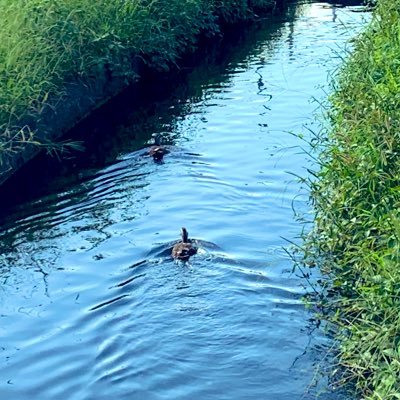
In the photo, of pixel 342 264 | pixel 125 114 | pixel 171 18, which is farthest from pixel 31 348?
pixel 171 18

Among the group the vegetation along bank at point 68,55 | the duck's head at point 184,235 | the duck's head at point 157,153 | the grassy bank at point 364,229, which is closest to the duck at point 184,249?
the duck's head at point 184,235

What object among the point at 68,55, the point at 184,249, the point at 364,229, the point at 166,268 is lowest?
the point at 166,268

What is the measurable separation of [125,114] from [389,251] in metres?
8.86

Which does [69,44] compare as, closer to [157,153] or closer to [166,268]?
[157,153]

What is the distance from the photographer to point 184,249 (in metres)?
8.66

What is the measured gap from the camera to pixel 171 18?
1650 centimetres

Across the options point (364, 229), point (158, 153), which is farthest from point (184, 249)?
point (158, 153)

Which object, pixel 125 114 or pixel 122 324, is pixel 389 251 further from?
pixel 125 114

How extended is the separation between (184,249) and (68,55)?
18.1 ft

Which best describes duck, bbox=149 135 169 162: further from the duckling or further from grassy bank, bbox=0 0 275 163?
grassy bank, bbox=0 0 275 163

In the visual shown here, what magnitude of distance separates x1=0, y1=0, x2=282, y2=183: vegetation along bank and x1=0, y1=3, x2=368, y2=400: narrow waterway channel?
0.61 metres

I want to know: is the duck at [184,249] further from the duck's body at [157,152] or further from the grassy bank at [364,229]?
the duck's body at [157,152]

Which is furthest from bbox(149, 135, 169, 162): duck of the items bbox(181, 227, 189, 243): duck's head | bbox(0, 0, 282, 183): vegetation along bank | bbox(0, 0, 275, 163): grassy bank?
bbox(181, 227, 189, 243): duck's head

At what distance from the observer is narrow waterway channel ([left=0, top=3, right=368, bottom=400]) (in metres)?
7.01
